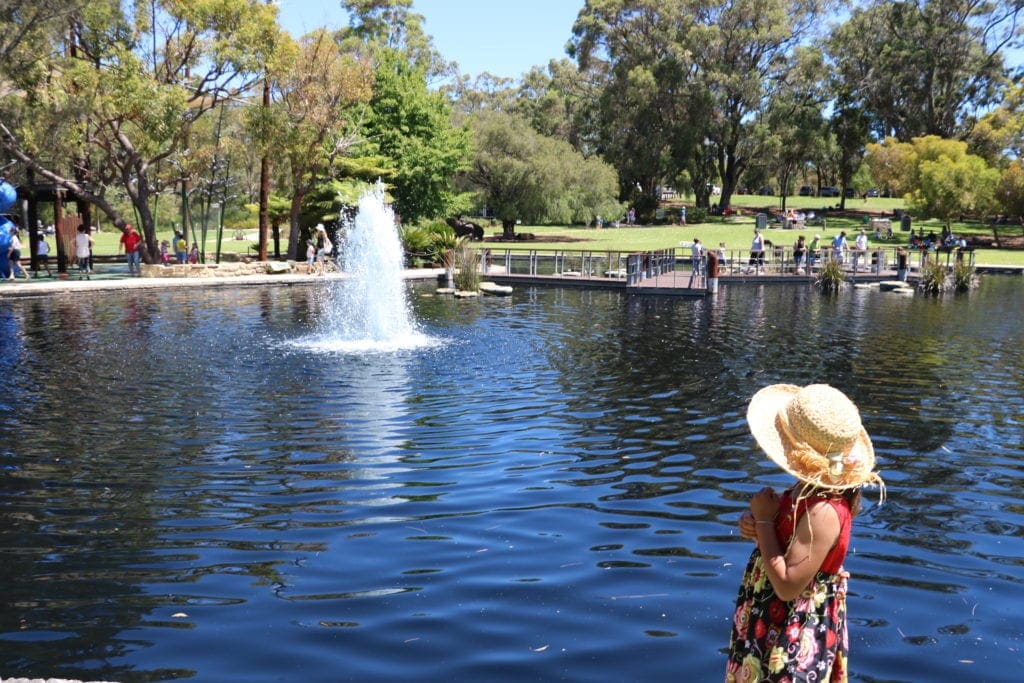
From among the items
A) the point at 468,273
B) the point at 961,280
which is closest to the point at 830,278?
the point at 961,280

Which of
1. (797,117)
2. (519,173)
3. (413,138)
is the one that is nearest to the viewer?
(413,138)

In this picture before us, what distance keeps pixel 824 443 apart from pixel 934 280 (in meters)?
31.0

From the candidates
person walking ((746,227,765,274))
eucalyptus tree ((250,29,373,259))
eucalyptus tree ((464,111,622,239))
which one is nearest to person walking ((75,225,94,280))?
eucalyptus tree ((250,29,373,259))

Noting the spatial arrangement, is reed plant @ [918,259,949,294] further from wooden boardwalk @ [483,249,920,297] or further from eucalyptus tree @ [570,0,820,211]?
eucalyptus tree @ [570,0,820,211]

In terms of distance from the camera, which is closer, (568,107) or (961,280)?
(961,280)

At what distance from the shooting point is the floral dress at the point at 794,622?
3846 millimetres

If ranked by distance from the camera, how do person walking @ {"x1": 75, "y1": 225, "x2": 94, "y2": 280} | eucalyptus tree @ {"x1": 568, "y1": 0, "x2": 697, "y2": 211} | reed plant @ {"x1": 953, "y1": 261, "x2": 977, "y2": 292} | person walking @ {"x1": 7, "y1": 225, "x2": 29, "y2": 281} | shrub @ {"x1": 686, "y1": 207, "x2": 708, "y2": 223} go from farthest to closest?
shrub @ {"x1": 686, "y1": 207, "x2": 708, "y2": 223}, eucalyptus tree @ {"x1": 568, "y1": 0, "x2": 697, "y2": 211}, person walking @ {"x1": 75, "y1": 225, "x2": 94, "y2": 280}, reed plant @ {"x1": 953, "y1": 261, "x2": 977, "y2": 292}, person walking @ {"x1": 7, "y1": 225, "x2": 29, "y2": 281}

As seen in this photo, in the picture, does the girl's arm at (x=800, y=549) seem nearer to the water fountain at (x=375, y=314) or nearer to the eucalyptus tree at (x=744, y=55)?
the water fountain at (x=375, y=314)

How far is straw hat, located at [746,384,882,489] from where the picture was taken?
12.5 feet

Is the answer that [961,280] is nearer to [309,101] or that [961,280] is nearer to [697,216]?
[309,101]

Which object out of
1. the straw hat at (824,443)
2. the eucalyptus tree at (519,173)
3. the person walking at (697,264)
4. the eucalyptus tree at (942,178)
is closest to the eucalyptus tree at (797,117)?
the eucalyptus tree at (942,178)

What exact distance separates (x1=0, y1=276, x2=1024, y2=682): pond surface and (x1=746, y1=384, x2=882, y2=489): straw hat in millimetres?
2276

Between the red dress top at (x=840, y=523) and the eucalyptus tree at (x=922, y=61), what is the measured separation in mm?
78817

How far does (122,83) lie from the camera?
3083cm
